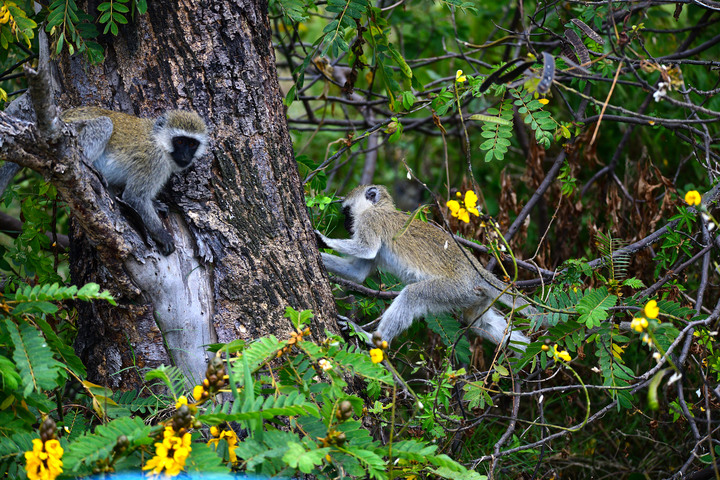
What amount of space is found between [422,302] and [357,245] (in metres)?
0.75

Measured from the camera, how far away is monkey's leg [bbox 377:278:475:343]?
4.62 m

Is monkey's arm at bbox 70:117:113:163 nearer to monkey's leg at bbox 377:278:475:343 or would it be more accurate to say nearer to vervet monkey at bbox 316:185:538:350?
vervet monkey at bbox 316:185:538:350

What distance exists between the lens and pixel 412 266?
5102 millimetres

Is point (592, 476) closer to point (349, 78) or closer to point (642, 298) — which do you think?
point (642, 298)

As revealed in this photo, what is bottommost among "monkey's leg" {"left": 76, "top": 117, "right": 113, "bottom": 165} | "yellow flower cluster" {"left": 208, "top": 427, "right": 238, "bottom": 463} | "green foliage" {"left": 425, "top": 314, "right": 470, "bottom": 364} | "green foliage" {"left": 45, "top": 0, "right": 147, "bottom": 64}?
"green foliage" {"left": 425, "top": 314, "right": 470, "bottom": 364}

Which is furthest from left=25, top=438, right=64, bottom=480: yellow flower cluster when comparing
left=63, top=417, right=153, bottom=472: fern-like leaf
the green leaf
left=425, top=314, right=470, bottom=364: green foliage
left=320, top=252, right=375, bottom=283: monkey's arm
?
left=320, top=252, right=375, bottom=283: monkey's arm

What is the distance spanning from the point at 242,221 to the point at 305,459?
1.58m

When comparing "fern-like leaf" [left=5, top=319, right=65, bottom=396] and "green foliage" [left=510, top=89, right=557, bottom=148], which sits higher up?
"green foliage" [left=510, top=89, right=557, bottom=148]

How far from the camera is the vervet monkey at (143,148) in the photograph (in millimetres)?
3316

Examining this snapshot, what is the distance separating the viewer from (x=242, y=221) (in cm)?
331

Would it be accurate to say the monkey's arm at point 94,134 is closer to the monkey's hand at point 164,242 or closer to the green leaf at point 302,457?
the monkey's hand at point 164,242

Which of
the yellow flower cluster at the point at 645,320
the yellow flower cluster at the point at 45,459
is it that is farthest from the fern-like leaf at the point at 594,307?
the yellow flower cluster at the point at 45,459

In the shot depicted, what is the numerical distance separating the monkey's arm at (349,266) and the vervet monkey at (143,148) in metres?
1.83

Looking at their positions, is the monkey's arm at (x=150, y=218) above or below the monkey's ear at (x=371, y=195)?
above
